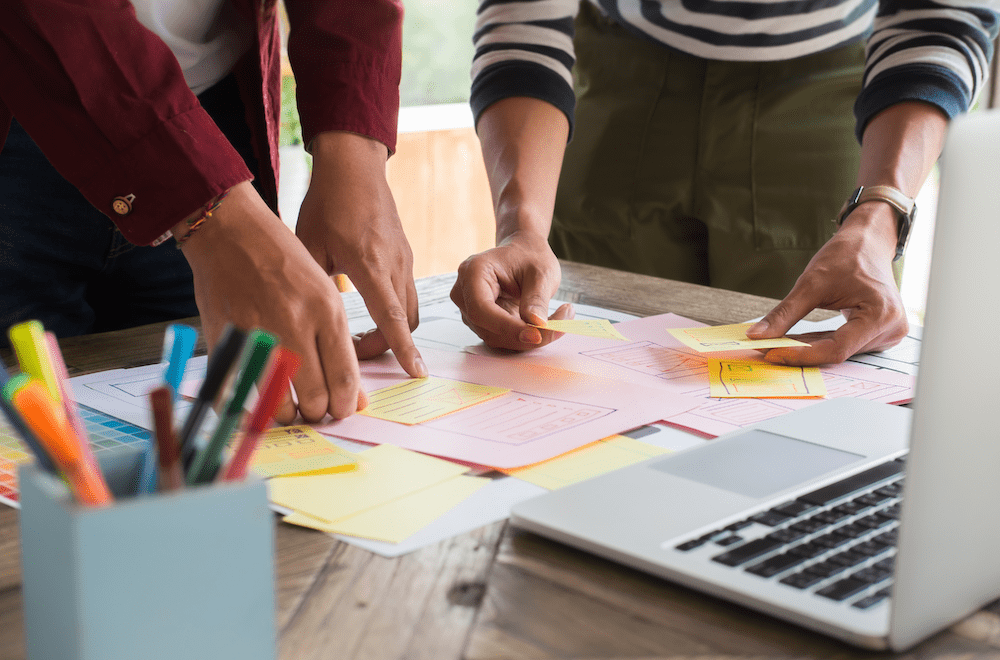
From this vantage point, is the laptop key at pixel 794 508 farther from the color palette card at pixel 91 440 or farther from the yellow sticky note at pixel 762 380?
the color palette card at pixel 91 440

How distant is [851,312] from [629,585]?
640mm

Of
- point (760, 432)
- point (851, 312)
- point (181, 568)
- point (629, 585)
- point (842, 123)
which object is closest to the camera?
point (181, 568)

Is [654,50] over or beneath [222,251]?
over

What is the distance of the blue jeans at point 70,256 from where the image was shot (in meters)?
1.04

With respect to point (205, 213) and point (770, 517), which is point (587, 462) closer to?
point (770, 517)

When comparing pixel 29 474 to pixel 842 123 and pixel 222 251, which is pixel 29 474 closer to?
pixel 222 251

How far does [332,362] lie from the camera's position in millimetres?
702

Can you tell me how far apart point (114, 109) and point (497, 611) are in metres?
0.54

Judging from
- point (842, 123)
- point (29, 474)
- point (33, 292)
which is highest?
point (842, 123)

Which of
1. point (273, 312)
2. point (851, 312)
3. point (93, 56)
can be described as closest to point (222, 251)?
point (273, 312)

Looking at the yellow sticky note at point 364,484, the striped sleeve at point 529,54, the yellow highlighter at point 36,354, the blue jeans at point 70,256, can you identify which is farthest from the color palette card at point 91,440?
the striped sleeve at point 529,54

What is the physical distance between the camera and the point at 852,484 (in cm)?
52

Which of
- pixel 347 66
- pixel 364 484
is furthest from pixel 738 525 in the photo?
pixel 347 66

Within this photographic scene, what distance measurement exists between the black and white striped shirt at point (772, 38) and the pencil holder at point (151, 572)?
1.05m
